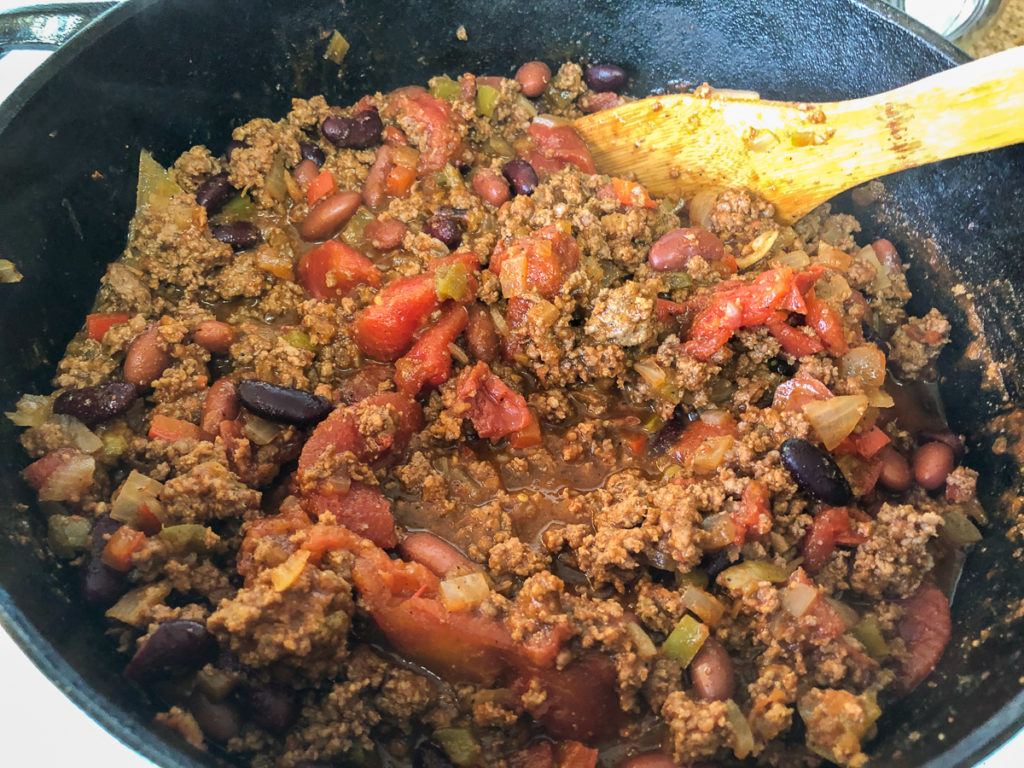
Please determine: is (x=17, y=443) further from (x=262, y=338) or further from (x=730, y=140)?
(x=730, y=140)

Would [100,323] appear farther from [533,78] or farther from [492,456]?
[533,78]

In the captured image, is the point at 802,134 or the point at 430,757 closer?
the point at 430,757

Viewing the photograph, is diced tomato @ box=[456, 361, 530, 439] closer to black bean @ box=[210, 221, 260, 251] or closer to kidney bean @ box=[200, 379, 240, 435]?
kidney bean @ box=[200, 379, 240, 435]

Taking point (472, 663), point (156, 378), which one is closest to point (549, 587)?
point (472, 663)

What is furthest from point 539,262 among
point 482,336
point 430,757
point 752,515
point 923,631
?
point 923,631

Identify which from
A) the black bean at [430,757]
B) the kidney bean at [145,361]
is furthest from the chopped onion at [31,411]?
the black bean at [430,757]

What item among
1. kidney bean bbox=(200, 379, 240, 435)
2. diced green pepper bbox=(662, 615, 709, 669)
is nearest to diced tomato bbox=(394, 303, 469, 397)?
kidney bean bbox=(200, 379, 240, 435)

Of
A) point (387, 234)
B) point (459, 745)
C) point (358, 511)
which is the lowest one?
point (459, 745)
